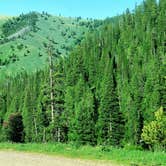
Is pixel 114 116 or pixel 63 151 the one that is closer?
pixel 63 151

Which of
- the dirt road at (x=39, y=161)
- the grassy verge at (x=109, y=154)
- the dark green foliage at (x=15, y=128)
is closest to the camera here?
the dirt road at (x=39, y=161)

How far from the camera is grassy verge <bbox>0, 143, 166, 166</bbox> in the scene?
58.1 ft

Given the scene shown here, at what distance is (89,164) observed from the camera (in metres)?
17.3

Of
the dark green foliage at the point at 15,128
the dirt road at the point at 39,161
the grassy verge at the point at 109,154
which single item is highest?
the dark green foliage at the point at 15,128

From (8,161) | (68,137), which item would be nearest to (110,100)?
(68,137)

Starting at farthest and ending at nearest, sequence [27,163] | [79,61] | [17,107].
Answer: [17,107], [79,61], [27,163]

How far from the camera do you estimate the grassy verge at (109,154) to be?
58.1ft

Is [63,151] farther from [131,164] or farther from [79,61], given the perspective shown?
[79,61]

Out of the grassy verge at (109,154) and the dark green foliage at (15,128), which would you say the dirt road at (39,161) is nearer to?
the grassy verge at (109,154)

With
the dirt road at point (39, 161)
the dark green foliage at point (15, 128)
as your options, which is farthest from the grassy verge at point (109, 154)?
the dark green foliage at point (15, 128)

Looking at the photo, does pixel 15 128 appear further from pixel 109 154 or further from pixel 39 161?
pixel 39 161

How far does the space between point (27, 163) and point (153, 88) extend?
11667cm

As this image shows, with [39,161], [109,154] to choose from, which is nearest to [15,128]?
[109,154]

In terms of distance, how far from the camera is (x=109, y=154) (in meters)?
20.2
